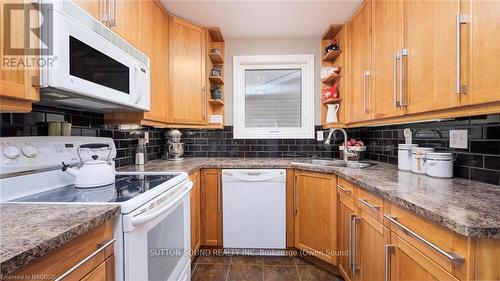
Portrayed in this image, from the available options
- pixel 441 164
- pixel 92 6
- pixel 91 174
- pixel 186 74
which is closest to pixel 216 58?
pixel 186 74

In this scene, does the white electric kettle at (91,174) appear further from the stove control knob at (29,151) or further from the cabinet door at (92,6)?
the cabinet door at (92,6)

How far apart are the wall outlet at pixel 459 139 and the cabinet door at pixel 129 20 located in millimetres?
2049

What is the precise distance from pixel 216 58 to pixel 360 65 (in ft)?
4.90

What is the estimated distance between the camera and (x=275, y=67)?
8.87 ft

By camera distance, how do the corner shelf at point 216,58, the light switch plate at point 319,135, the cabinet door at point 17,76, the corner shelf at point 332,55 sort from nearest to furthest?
the cabinet door at point 17,76, the corner shelf at point 332,55, the corner shelf at point 216,58, the light switch plate at point 319,135

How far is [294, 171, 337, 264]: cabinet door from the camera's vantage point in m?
1.82

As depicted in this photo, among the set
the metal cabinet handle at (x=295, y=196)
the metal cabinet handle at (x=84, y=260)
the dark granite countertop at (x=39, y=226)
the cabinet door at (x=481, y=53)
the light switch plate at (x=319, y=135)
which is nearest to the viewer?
the dark granite countertop at (x=39, y=226)

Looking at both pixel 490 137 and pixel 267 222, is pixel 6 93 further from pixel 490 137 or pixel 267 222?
pixel 490 137

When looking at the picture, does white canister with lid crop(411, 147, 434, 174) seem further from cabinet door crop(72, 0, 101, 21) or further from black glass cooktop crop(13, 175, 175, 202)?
cabinet door crop(72, 0, 101, 21)

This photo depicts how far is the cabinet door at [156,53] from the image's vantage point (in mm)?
1729

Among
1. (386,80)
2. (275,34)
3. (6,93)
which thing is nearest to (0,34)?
(6,93)

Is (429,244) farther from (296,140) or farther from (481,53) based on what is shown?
(296,140)

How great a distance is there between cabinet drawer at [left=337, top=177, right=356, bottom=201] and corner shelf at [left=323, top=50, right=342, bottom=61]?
1382 mm

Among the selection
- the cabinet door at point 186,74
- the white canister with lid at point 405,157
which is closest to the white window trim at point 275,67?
the cabinet door at point 186,74
